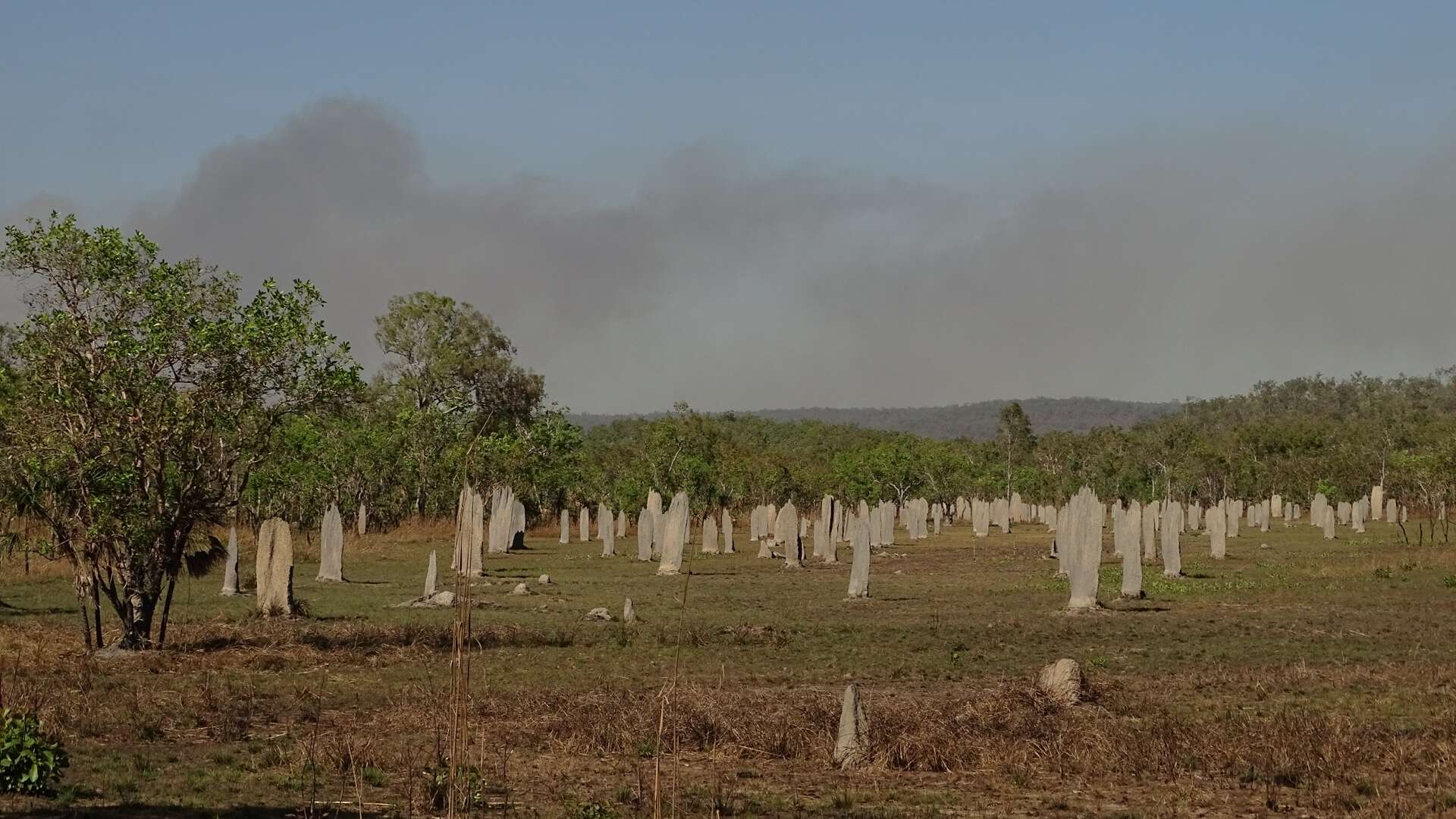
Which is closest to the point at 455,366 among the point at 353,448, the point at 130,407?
the point at 353,448

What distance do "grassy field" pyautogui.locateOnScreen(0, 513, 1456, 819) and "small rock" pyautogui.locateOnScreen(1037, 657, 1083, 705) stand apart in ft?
1.27

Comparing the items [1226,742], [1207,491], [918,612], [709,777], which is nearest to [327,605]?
[918,612]

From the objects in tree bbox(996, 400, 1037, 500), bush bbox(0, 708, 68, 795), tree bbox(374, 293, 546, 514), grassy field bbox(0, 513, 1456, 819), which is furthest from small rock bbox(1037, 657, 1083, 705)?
tree bbox(996, 400, 1037, 500)

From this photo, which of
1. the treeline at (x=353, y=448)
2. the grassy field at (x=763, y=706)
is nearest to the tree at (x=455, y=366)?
the treeline at (x=353, y=448)

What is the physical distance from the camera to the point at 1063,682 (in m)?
17.7

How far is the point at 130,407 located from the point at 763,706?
11.8m

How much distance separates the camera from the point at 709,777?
14.0m

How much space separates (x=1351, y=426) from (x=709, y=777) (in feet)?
453

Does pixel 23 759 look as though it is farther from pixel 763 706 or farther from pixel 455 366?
pixel 455 366

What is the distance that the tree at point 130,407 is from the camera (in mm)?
21953

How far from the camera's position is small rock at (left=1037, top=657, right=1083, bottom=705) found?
17469mm

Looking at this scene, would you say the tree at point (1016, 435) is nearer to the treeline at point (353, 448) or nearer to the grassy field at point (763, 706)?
the treeline at point (353, 448)

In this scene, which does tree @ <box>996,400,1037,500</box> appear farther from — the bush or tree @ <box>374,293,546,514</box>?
the bush

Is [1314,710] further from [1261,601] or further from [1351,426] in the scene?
[1351,426]
